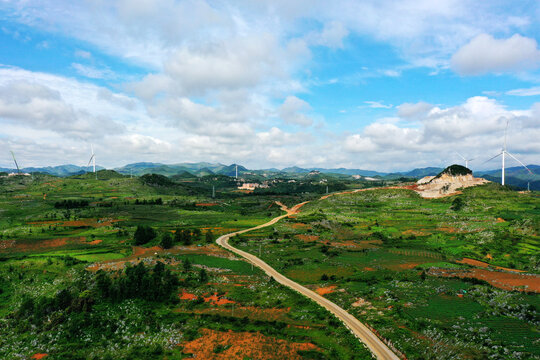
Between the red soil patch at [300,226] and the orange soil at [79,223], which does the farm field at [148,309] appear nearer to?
the orange soil at [79,223]

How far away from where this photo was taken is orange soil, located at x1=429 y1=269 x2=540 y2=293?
231 ft

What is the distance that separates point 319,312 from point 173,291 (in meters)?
38.4

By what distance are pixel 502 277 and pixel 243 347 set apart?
2965 inches

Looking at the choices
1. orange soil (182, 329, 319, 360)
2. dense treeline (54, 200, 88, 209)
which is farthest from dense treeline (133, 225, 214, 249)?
dense treeline (54, 200, 88, 209)

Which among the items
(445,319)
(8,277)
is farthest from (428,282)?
(8,277)

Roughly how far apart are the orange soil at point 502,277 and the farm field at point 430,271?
0.25 m

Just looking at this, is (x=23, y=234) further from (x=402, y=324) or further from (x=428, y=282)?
(x=428, y=282)

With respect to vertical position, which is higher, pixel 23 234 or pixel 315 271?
pixel 23 234

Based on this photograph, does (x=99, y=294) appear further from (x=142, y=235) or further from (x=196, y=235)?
(x=196, y=235)

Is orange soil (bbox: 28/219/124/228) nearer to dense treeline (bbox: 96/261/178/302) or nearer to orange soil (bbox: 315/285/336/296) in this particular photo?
dense treeline (bbox: 96/261/178/302)

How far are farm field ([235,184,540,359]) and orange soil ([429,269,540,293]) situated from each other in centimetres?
25

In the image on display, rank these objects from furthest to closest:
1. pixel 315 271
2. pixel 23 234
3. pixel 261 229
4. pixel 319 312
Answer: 1. pixel 261 229
2. pixel 23 234
3. pixel 315 271
4. pixel 319 312

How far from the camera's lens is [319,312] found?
60625 millimetres

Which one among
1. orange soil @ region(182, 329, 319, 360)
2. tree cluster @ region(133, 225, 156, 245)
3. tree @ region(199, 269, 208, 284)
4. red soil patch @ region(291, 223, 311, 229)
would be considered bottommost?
orange soil @ region(182, 329, 319, 360)
